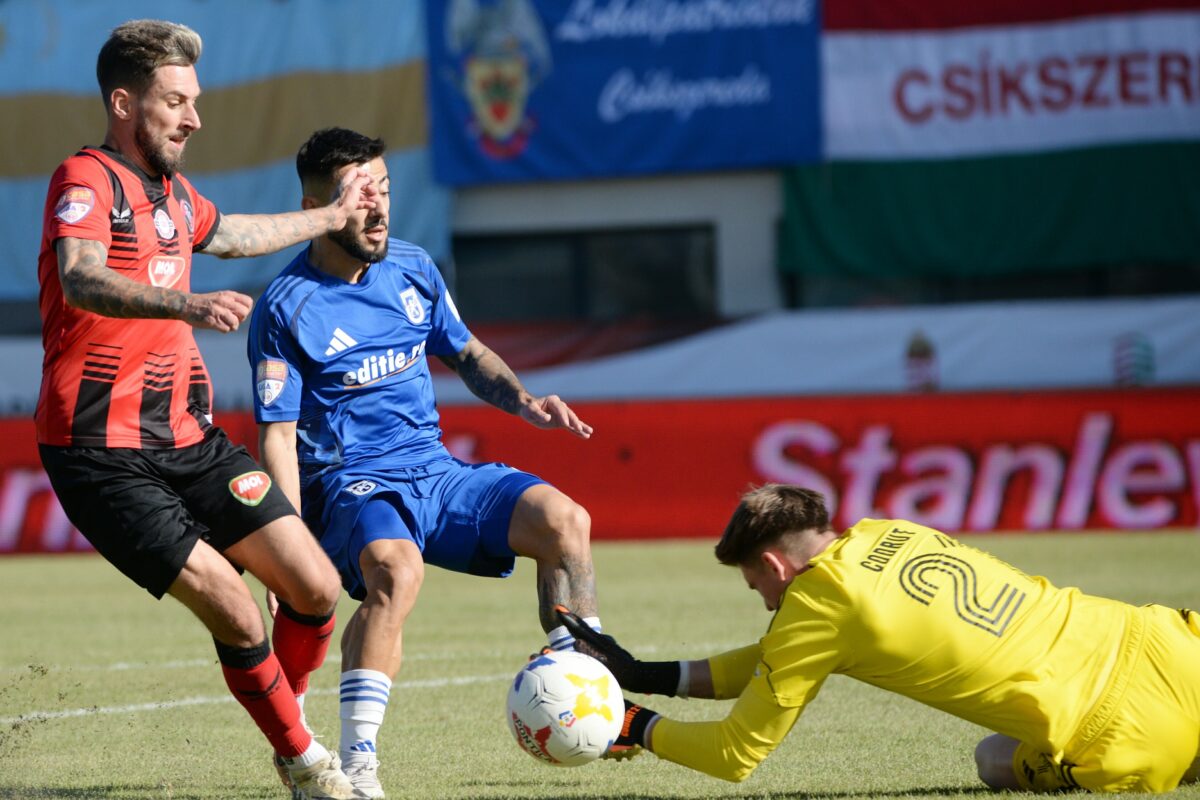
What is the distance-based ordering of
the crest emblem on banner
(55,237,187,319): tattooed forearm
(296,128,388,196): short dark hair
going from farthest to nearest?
the crest emblem on banner → (296,128,388,196): short dark hair → (55,237,187,319): tattooed forearm

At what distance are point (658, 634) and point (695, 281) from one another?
1318 centimetres

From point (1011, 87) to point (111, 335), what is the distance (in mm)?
16909

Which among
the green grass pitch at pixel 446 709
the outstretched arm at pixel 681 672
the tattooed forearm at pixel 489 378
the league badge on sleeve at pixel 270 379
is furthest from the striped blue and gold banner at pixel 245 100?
the outstretched arm at pixel 681 672

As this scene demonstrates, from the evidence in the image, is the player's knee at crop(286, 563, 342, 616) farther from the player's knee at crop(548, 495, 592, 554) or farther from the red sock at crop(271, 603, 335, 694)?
the player's knee at crop(548, 495, 592, 554)

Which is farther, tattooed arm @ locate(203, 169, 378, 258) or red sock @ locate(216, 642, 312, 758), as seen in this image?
tattooed arm @ locate(203, 169, 378, 258)

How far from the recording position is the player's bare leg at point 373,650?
514cm

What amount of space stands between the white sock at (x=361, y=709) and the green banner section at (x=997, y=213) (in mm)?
15975

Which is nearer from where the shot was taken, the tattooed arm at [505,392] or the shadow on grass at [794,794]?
the shadow on grass at [794,794]

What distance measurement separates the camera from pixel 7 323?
2208 centimetres

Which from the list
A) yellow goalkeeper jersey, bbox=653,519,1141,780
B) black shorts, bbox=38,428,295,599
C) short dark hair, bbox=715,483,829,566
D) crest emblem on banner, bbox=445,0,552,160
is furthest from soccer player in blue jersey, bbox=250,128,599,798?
crest emblem on banner, bbox=445,0,552,160

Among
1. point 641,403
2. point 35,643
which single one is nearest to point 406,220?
point 641,403

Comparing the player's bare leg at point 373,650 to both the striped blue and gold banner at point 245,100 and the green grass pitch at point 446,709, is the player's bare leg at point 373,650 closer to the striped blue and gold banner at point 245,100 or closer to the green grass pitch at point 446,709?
the green grass pitch at point 446,709

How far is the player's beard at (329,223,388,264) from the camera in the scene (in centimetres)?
595

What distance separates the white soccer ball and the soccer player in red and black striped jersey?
2.01ft
